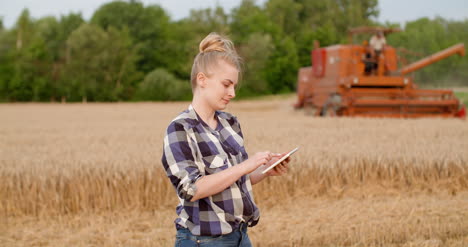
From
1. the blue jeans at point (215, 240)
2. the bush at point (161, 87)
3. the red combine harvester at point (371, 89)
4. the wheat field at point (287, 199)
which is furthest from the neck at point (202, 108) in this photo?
the bush at point (161, 87)

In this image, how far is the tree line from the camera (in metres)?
44.3

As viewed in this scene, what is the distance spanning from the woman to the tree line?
3605cm

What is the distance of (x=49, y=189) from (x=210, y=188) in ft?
12.9

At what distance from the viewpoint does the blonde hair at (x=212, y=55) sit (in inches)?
94.0

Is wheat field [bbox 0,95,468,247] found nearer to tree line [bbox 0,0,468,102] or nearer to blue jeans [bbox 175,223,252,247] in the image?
blue jeans [bbox 175,223,252,247]

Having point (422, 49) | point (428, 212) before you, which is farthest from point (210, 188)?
point (422, 49)

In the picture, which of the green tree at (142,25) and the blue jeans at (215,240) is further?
the green tree at (142,25)

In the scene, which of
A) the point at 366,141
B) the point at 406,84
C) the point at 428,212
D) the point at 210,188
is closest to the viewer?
the point at 210,188

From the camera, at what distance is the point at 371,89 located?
53.5 feet

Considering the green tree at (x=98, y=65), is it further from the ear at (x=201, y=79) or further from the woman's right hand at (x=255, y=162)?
the woman's right hand at (x=255, y=162)

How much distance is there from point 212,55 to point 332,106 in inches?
571

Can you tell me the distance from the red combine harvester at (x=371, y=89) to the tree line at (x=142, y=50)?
20270mm

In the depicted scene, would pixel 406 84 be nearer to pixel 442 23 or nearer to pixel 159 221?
pixel 159 221

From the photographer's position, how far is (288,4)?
198 ft
